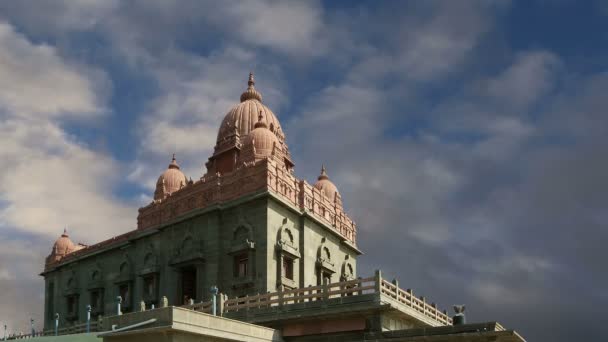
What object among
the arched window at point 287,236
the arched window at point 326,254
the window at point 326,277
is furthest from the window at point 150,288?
the arched window at point 326,254

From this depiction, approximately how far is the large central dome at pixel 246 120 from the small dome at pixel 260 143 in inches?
204

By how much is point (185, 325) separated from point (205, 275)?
1931 cm

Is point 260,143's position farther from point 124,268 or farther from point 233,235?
point 124,268

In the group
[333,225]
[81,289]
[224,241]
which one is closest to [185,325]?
[224,241]

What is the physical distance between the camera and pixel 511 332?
23359 mm

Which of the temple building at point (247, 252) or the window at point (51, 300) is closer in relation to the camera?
the temple building at point (247, 252)

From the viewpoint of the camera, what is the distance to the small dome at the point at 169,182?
2062 inches

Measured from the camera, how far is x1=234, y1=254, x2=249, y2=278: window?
1613 inches

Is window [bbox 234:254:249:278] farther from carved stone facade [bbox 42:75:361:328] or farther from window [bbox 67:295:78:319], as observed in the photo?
window [bbox 67:295:78:319]

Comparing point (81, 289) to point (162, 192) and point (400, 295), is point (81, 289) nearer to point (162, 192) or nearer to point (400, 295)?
point (162, 192)

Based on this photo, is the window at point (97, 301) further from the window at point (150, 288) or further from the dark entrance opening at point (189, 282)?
the dark entrance opening at point (189, 282)

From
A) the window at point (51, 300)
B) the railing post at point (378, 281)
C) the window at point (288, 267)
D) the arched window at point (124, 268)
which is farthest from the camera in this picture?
the window at point (51, 300)

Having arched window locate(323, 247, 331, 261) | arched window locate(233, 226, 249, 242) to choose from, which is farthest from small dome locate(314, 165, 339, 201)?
arched window locate(233, 226, 249, 242)

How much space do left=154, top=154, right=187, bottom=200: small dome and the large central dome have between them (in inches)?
178
